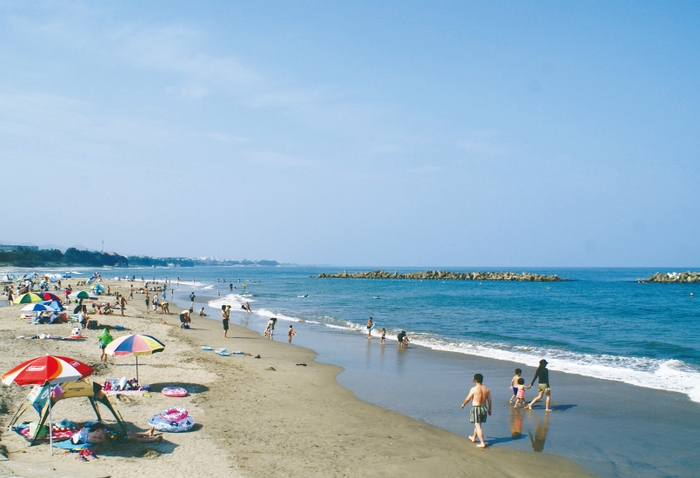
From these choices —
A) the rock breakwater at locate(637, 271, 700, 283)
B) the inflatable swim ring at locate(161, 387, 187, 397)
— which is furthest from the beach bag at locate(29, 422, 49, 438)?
the rock breakwater at locate(637, 271, 700, 283)

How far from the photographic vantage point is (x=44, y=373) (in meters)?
8.98

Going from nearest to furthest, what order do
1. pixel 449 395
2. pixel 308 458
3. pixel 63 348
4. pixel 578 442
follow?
pixel 308 458 → pixel 578 442 → pixel 449 395 → pixel 63 348

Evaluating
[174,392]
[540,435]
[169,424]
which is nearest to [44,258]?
[174,392]

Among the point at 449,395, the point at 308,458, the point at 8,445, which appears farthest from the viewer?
the point at 449,395

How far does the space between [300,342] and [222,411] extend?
1489 centimetres

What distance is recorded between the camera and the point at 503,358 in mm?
22812

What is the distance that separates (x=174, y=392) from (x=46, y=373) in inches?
191

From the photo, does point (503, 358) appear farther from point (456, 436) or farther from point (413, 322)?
point (413, 322)

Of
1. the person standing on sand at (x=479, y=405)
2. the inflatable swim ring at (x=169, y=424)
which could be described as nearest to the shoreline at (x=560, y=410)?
the person standing on sand at (x=479, y=405)

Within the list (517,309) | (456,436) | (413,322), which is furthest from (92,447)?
(517,309)

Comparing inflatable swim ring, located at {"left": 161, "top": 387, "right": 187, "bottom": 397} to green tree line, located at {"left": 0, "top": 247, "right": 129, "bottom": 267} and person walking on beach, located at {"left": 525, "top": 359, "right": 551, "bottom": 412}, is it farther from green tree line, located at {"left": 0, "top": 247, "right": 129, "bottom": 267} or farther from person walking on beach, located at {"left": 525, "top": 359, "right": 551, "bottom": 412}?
green tree line, located at {"left": 0, "top": 247, "right": 129, "bottom": 267}

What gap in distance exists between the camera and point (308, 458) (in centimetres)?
972

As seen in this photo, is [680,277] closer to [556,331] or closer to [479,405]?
[556,331]

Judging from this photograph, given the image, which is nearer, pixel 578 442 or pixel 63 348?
pixel 578 442
